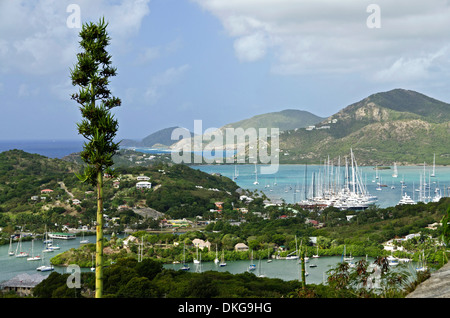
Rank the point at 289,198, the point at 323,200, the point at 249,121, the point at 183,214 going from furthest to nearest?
the point at 249,121 < the point at 289,198 < the point at 323,200 < the point at 183,214

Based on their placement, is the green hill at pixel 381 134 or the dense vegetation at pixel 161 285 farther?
the green hill at pixel 381 134

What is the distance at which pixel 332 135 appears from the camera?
11269 cm

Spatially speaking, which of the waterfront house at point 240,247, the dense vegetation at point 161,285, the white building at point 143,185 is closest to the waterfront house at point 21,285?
the dense vegetation at point 161,285

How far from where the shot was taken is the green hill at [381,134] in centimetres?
9475

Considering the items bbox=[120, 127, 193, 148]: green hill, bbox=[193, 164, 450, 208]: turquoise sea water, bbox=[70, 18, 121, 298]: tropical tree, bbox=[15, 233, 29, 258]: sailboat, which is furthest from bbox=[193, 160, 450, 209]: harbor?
bbox=[120, 127, 193, 148]: green hill

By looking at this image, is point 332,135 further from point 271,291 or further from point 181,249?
point 271,291

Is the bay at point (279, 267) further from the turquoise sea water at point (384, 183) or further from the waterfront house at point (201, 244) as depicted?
the turquoise sea water at point (384, 183)

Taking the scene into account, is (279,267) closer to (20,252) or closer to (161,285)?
(161,285)

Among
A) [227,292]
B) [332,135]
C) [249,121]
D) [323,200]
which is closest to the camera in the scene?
[227,292]

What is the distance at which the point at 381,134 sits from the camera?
102812 millimetres

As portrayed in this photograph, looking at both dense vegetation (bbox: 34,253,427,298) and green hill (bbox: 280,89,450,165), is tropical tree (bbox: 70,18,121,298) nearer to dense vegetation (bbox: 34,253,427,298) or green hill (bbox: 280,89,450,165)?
dense vegetation (bbox: 34,253,427,298)

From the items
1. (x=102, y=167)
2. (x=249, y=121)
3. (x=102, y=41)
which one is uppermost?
(x=249, y=121)
